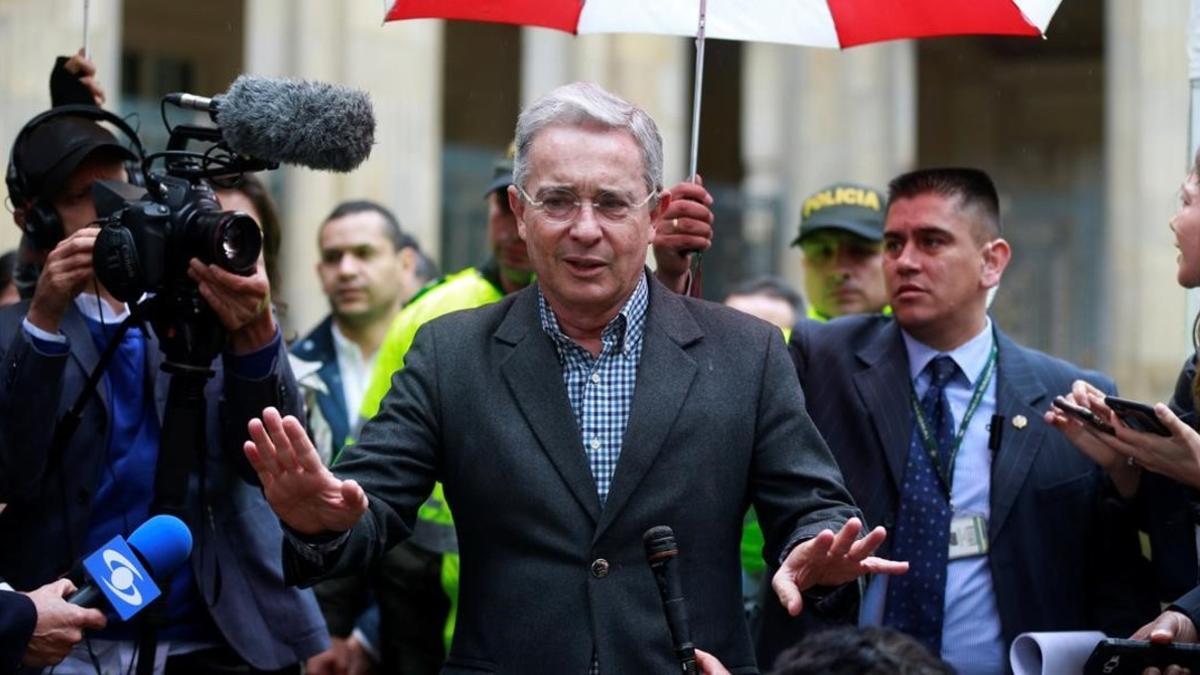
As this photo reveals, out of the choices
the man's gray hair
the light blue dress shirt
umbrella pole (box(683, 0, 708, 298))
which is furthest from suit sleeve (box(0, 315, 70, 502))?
the light blue dress shirt

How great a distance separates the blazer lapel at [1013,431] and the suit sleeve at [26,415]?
8.29ft

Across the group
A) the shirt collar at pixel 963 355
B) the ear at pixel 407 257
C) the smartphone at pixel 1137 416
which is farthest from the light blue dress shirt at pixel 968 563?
the ear at pixel 407 257

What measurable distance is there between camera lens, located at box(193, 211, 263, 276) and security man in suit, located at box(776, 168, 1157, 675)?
5.97ft

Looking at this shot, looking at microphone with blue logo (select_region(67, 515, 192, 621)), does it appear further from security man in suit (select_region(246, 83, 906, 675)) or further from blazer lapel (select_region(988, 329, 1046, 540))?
blazer lapel (select_region(988, 329, 1046, 540))

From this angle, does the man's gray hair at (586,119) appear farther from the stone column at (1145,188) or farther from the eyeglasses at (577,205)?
the stone column at (1145,188)

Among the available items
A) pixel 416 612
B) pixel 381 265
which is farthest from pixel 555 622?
pixel 381 265

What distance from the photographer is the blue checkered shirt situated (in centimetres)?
468

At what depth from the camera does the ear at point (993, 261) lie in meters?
6.35

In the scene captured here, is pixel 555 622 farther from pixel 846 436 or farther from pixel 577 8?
pixel 577 8

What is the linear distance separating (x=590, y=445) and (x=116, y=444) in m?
1.50

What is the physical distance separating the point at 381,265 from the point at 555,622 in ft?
15.3

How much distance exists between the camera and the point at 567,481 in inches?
182

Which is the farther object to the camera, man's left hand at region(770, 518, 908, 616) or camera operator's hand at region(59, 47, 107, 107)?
camera operator's hand at region(59, 47, 107, 107)

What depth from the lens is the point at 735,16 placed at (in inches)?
240
